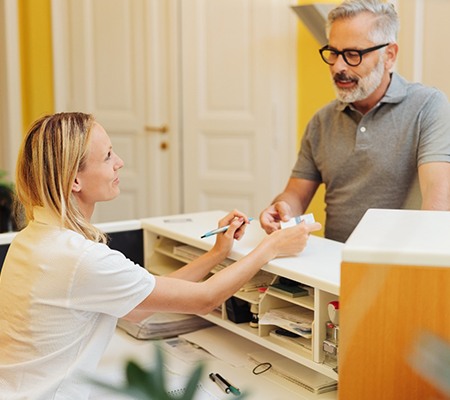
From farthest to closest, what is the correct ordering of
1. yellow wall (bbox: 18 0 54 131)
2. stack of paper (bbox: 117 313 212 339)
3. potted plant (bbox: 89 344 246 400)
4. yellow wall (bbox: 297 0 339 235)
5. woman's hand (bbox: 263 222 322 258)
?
yellow wall (bbox: 18 0 54 131) → yellow wall (bbox: 297 0 339 235) → stack of paper (bbox: 117 313 212 339) → woman's hand (bbox: 263 222 322 258) → potted plant (bbox: 89 344 246 400)

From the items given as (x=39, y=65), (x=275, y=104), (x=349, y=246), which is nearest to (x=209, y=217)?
(x=349, y=246)

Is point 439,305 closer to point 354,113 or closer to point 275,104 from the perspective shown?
point 354,113

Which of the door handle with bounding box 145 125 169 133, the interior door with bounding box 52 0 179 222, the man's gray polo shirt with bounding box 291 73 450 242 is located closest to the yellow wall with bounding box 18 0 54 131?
the interior door with bounding box 52 0 179 222

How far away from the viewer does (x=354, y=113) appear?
7.63 feet

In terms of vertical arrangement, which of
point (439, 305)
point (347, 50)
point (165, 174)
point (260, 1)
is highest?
point (260, 1)

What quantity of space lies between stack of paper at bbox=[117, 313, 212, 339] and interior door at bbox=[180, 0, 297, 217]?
1.98 meters

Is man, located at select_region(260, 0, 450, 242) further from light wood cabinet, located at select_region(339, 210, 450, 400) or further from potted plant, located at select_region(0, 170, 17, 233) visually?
potted plant, located at select_region(0, 170, 17, 233)

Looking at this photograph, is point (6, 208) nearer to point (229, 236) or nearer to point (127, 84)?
point (127, 84)

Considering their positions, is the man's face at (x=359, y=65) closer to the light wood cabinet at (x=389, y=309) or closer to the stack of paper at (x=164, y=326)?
the stack of paper at (x=164, y=326)

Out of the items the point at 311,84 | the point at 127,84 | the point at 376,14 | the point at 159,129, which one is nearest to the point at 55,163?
the point at 376,14

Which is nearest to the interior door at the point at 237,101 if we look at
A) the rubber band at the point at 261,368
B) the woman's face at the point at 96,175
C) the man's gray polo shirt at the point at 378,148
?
the man's gray polo shirt at the point at 378,148

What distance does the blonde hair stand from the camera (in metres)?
1.52

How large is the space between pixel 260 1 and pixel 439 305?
10.2 ft

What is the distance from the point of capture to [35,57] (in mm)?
4574
